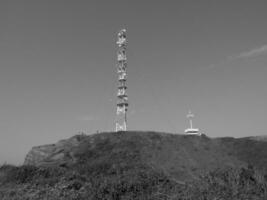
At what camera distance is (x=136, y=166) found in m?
26.0

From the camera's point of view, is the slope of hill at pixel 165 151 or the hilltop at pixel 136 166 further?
the slope of hill at pixel 165 151

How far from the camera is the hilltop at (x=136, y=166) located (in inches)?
499

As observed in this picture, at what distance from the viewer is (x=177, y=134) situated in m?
35.6

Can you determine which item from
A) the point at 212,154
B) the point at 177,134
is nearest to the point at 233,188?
the point at 212,154

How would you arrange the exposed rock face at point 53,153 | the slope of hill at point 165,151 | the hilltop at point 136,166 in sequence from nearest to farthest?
1. the hilltop at point 136,166
2. the slope of hill at point 165,151
3. the exposed rock face at point 53,153

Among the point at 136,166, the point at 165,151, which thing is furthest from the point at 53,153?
the point at 165,151

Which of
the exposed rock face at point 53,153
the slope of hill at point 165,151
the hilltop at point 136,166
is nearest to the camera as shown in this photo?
the hilltop at point 136,166

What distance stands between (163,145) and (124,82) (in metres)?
15.6

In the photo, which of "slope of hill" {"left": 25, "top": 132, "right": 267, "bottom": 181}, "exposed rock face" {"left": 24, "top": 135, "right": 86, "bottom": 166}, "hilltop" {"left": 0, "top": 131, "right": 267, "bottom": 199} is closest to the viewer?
"hilltop" {"left": 0, "top": 131, "right": 267, "bottom": 199}

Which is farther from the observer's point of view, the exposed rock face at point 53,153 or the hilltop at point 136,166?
the exposed rock face at point 53,153

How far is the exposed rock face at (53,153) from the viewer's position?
29828mm

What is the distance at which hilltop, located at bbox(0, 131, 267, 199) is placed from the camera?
12.7m

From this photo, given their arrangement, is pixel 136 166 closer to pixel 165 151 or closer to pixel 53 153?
pixel 165 151

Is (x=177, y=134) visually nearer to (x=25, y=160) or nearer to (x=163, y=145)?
(x=163, y=145)
